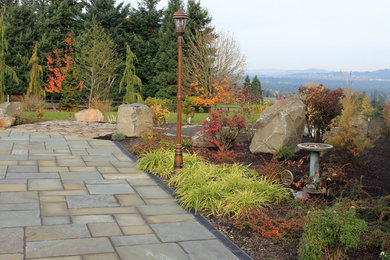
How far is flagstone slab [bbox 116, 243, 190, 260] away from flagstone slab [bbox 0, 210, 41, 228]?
1122 millimetres

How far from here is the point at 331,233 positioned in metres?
2.77

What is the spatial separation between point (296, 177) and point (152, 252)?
2944 millimetres

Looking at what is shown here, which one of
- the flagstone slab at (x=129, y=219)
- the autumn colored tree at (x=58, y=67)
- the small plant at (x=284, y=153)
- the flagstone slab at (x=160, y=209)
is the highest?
the autumn colored tree at (x=58, y=67)

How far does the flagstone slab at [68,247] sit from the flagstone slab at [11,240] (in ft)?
0.26

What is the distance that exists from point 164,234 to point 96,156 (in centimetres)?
423

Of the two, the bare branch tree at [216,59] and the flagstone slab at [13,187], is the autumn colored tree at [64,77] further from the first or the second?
the flagstone slab at [13,187]

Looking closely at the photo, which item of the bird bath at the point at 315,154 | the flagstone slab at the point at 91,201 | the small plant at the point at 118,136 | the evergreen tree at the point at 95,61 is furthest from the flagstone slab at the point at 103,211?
the evergreen tree at the point at 95,61

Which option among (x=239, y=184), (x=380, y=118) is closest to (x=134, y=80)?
(x=380, y=118)

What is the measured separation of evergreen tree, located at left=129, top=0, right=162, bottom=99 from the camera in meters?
24.1

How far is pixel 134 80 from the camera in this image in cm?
2250

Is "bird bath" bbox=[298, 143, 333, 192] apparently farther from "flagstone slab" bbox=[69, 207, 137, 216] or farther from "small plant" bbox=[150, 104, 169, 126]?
"small plant" bbox=[150, 104, 169, 126]

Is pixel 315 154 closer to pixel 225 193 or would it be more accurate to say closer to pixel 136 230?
pixel 225 193

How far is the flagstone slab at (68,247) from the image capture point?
3.12 m

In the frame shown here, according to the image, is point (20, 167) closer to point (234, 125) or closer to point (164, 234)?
point (164, 234)
